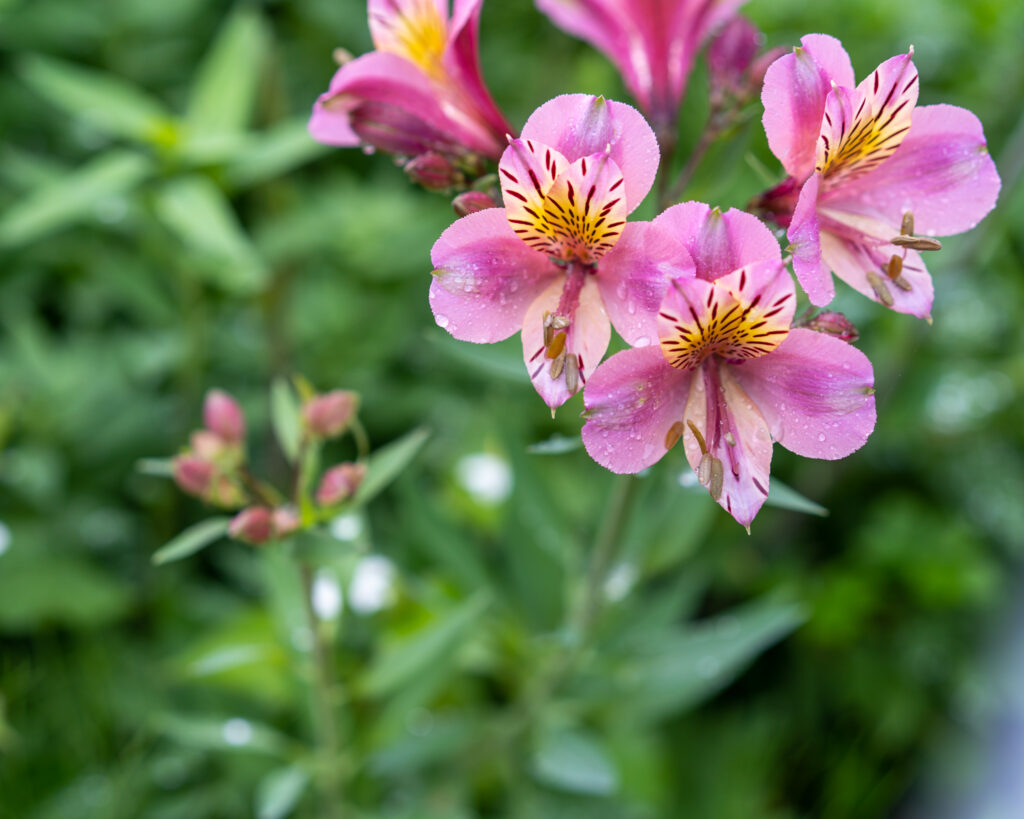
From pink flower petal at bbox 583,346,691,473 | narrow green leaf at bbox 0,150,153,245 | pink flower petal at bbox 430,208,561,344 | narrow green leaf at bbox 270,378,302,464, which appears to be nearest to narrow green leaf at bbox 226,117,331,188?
narrow green leaf at bbox 0,150,153,245

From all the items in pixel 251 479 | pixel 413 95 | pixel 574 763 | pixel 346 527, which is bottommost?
pixel 574 763

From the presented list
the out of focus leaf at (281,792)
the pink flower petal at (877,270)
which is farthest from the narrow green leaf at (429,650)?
the pink flower petal at (877,270)

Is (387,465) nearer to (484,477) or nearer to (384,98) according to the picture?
(384,98)

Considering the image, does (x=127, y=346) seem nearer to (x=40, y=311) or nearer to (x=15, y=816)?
(x=40, y=311)

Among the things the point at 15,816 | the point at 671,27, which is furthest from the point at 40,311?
the point at 671,27

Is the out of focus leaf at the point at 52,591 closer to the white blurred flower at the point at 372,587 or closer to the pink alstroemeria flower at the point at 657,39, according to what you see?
the white blurred flower at the point at 372,587

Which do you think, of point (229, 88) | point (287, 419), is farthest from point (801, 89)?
point (229, 88)
